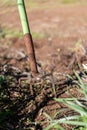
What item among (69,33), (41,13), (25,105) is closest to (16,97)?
(25,105)

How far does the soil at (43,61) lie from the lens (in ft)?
12.0

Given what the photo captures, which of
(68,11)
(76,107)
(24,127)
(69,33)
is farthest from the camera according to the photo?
(68,11)

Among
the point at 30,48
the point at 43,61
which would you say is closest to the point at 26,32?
the point at 30,48

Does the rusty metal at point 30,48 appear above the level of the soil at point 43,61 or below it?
above

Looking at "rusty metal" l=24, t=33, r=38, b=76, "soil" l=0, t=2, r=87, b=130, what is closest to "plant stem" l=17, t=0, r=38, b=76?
"rusty metal" l=24, t=33, r=38, b=76

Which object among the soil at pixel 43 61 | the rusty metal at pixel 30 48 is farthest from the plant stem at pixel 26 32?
the soil at pixel 43 61

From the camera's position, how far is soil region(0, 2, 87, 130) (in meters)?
3.67

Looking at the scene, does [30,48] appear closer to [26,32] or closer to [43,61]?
[26,32]

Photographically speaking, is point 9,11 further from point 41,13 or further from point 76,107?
point 76,107

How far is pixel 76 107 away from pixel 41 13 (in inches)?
244

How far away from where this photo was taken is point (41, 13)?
914cm

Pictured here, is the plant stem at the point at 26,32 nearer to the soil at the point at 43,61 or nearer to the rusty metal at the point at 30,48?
the rusty metal at the point at 30,48

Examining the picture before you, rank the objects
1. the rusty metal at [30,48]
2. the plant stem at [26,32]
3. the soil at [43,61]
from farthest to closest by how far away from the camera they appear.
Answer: the rusty metal at [30,48], the plant stem at [26,32], the soil at [43,61]

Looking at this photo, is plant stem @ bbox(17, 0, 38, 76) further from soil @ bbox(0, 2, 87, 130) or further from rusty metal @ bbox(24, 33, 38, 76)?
soil @ bbox(0, 2, 87, 130)
